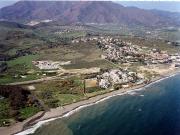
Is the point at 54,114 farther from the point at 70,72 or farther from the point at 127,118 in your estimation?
the point at 70,72

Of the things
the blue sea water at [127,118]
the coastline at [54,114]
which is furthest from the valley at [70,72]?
the blue sea water at [127,118]

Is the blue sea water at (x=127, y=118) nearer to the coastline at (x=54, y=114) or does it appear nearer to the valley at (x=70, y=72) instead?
the coastline at (x=54, y=114)

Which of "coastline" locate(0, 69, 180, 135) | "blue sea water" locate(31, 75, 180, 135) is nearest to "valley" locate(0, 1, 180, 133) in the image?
"coastline" locate(0, 69, 180, 135)

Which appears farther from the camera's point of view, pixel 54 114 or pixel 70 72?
pixel 70 72

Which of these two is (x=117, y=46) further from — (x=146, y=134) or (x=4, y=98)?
(x=146, y=134)

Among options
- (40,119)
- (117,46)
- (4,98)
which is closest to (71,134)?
(40,119)

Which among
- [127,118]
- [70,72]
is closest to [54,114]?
[127,118]

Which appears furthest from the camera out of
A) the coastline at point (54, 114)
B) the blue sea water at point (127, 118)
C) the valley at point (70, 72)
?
the valley at point (70, 72)

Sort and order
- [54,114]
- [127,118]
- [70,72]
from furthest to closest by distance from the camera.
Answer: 1. [70,72]
2. [54,114]
3. [127,118]
